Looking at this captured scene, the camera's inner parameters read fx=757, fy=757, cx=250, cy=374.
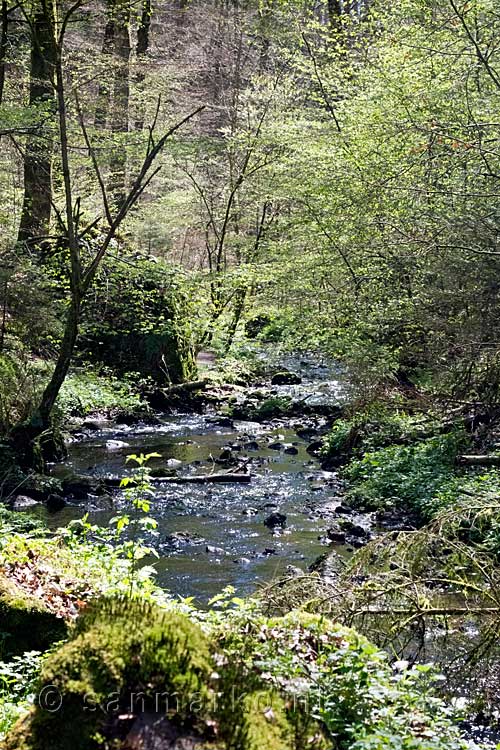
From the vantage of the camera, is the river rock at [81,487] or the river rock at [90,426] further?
the river rock at [90,426]

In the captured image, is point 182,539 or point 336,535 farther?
→ point 336,535

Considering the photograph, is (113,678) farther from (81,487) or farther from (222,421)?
(222,421)

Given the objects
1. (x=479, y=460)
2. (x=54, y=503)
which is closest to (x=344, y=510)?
(x=479, y=460)

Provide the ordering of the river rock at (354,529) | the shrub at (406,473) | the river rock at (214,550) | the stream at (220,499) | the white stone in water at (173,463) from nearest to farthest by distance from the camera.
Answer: the stream at (220,499)
the river rock at (214,550)
the river rock at (354,529)
the shrub at (406,473)
the white stone in water at (173,463)

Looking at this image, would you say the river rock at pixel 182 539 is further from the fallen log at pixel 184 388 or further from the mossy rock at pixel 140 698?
the fallen log at pixel 184 388

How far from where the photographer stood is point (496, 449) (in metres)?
10.6

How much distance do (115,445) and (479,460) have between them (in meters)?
6.48

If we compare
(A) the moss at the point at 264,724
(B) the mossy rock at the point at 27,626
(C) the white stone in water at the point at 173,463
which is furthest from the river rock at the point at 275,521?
(A) the moss at the point at 264,724

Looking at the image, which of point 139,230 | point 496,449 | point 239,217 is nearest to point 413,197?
point 496,449

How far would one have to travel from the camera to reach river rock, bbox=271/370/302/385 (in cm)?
2131

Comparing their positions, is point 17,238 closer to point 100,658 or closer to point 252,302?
point 252,302

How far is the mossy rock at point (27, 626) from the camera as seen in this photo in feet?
15.6

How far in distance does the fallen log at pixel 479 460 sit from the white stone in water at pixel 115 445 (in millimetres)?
6043

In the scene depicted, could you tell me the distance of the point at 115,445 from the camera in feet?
45.1
